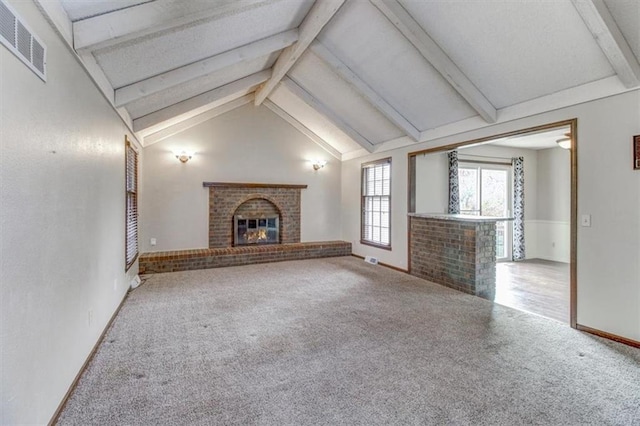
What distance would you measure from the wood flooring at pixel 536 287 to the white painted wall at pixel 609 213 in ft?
1.85

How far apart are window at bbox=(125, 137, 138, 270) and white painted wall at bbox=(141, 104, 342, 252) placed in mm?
911

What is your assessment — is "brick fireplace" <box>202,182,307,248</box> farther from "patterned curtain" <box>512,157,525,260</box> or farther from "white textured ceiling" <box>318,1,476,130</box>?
"patterned curtain" <box>512,157,525,260</box>

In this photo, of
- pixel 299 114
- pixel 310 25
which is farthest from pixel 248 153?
pixel 310 25

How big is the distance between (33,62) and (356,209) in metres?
6.24

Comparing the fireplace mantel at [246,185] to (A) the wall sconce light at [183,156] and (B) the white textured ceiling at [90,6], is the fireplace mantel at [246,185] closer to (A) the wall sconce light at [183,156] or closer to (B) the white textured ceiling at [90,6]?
(A) the wall sconce light at [183,156]

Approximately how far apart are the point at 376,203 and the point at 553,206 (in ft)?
13.8

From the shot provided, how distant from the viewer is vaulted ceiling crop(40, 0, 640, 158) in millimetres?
2607

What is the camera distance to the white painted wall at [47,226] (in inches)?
56.4

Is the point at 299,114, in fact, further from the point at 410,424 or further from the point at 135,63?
the point at 410,424

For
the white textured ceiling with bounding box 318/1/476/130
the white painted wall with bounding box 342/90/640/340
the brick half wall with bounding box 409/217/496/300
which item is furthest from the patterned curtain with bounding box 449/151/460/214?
the white painted wall with bounding box 342/90/640/340

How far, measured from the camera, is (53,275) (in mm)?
1904

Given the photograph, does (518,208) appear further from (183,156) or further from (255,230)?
(183,156)

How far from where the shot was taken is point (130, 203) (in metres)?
4.78

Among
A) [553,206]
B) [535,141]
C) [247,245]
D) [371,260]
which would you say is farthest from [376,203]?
[553,206]
